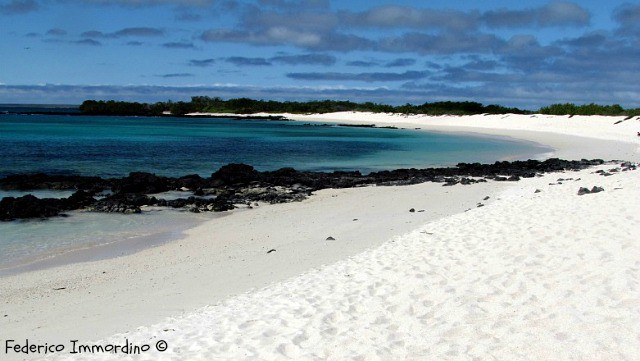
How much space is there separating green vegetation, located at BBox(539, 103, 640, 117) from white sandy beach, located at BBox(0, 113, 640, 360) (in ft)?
211

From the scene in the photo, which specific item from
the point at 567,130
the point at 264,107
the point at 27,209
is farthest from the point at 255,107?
the point at 27,209

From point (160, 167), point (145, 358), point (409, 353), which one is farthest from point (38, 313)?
point (160, 167)

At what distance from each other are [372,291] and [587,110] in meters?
79.3

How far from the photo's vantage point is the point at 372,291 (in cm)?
684

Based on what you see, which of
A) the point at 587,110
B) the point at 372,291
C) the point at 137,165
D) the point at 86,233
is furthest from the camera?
the point at 587,110

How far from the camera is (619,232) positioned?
28.3ft

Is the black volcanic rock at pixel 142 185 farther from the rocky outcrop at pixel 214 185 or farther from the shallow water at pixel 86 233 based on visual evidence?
the shallow water at pixel 86 233

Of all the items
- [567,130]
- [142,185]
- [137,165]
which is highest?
[567,130]

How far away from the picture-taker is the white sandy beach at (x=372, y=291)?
17.2ft

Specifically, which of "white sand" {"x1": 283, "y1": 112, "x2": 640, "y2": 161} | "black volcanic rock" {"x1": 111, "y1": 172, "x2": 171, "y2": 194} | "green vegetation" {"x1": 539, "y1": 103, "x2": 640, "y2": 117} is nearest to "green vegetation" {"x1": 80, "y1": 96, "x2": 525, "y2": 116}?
"white sand" {"x1": 283, "y1": 112, "x2": 640, "y2": 161}

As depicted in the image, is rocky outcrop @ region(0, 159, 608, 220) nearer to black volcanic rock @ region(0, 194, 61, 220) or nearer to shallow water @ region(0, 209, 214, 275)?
black volcanic rock @ region(0, 194, 61, 220)

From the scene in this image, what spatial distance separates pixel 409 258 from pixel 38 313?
4.89m

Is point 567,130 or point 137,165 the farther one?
point 567,130

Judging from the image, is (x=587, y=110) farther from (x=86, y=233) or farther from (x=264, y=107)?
(x=264, y=107)
